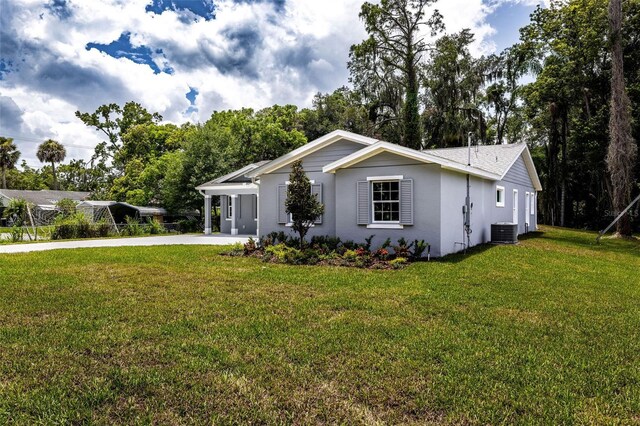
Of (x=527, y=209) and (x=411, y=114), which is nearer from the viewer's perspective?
(x=527, y=209)

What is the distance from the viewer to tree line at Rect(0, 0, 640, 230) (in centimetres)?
2261

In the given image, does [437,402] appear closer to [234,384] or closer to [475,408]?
[475,408]

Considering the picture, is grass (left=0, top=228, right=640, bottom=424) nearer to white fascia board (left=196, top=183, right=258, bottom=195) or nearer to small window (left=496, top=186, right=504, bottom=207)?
small window (left=496, top=186, right=504, bottom=207)

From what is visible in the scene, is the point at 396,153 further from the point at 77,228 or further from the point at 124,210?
the point at 124,210

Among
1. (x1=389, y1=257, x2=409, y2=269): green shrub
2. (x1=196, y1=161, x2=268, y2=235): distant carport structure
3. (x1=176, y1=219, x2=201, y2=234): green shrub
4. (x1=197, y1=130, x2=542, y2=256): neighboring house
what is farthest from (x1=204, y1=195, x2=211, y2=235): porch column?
(x1=389, y1=257, x2=409, y2=269): green shrub

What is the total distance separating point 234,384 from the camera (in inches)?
134

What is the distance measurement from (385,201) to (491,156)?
8307 mm

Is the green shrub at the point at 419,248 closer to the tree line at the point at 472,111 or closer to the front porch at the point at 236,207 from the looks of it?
the front porch at the point at 236,207

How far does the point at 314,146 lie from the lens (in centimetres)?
1395

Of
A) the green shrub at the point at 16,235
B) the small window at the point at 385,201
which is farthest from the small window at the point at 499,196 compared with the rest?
the green shrub at the point at 16,235

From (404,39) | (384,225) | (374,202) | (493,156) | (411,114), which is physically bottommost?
(384,225)

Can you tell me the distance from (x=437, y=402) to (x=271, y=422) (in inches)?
52.5

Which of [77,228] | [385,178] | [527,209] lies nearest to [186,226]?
[77,228]

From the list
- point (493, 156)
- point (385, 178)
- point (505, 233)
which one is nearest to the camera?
point (385, 178)
